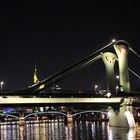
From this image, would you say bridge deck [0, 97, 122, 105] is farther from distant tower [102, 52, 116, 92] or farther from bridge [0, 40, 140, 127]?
distant tower [102, 52, 116, 92]

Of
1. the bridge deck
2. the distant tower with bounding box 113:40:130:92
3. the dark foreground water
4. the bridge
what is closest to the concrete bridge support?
the bridge

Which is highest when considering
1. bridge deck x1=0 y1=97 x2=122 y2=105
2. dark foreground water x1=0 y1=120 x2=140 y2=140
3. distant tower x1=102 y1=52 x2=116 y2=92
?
distant tower x1=102 y1=52 x2=116 y2=92

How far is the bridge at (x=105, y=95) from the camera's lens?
2925 inches

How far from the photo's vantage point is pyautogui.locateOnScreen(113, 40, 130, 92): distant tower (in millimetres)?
83875

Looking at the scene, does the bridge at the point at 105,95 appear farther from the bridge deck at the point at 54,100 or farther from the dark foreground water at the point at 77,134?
the dark foreground water at the point at 77,134

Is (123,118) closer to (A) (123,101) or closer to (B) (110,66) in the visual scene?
(A) (123,101)

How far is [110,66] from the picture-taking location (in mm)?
87812

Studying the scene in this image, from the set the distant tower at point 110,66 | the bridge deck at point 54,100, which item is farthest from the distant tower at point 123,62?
the bridge deck at point 54,100

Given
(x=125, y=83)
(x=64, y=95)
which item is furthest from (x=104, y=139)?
(x=125, y=83)

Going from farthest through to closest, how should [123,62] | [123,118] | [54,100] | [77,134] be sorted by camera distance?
1. [123,62]
2. [123,118]
3. [54,100]
4. [77,134]

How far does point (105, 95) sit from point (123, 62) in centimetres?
825

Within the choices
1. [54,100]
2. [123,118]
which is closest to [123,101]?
[123,118]

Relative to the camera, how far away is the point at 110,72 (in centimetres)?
8788

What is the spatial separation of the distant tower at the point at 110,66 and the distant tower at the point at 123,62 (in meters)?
1.92
